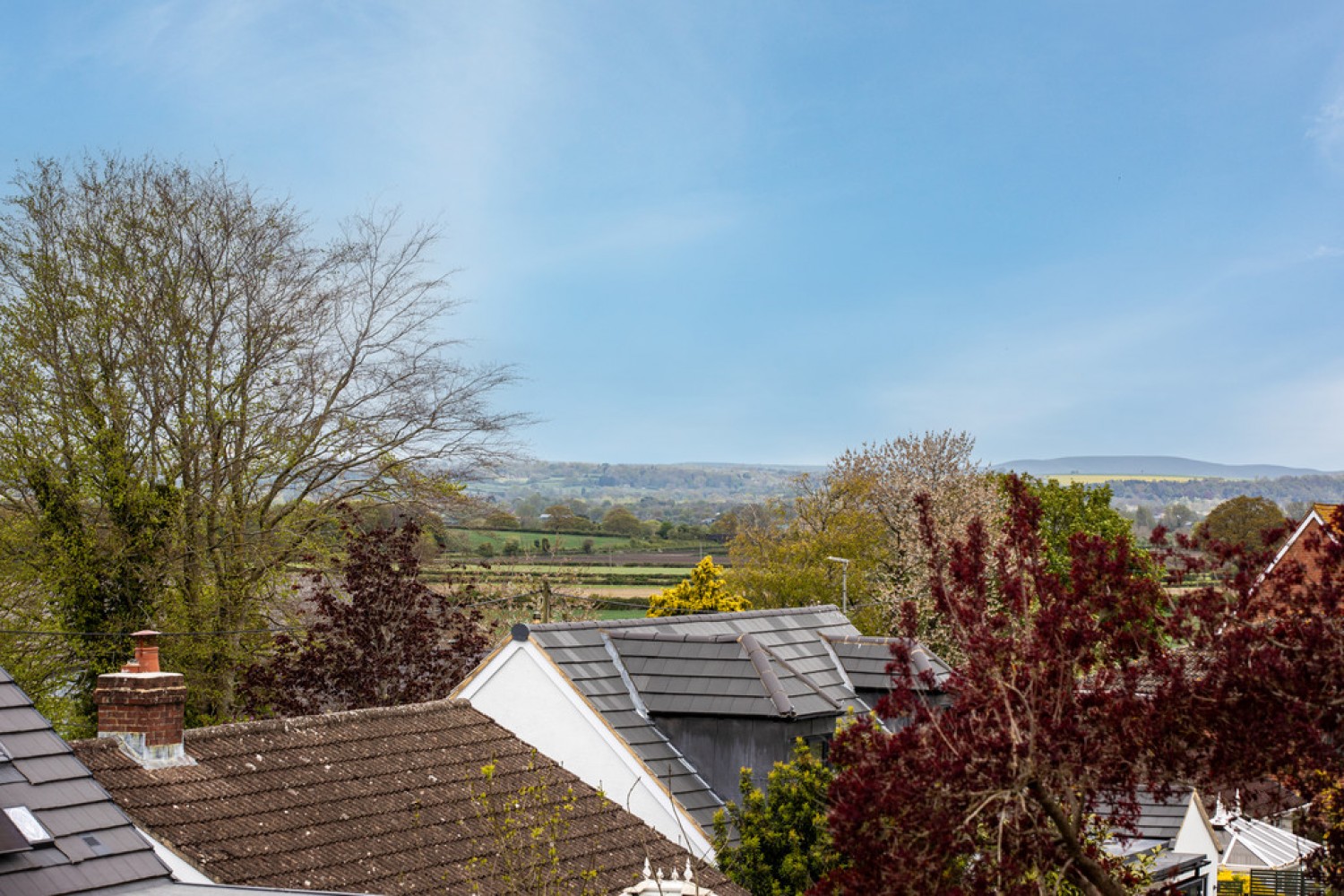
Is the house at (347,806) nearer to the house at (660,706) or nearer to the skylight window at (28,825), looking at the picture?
the house at (660,706)

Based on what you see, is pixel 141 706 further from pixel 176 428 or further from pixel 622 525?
pixel 622 525

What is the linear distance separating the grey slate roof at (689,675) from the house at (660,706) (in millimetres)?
19

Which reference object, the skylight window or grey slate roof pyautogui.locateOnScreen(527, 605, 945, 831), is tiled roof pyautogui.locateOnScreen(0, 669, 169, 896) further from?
grey slate roof pyautogui.locateOnScreen(527, 605, 945, 831)

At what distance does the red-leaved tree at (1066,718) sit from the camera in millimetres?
6312

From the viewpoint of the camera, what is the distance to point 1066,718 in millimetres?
6594

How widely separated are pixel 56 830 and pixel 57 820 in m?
0.10

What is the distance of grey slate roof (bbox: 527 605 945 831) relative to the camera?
17562 millimetres

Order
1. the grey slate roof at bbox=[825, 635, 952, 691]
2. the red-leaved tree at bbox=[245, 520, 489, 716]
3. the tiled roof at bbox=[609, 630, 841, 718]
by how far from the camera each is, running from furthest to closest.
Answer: the red-leaved tree at bbox=[245, 520, 489, 716], the grey slate roof at bbox=[825, 635, 952, 691], the tiled roof at bbox=[609, 630, 841, 718]

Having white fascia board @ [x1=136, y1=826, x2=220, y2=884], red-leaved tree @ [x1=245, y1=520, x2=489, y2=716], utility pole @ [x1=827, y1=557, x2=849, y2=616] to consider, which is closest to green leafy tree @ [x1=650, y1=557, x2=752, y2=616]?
utility pole @ [x1=827, y1=557, x2=849, y2=616]

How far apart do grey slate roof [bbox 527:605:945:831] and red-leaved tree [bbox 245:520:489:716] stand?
9205mm

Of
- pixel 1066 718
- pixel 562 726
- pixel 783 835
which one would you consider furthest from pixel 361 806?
pixel 1066 718

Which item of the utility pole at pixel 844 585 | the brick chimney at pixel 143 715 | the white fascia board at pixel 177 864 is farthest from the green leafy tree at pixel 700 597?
the white fascia board at pixel 177 864

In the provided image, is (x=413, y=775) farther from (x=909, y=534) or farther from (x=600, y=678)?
(x=909, y=534)

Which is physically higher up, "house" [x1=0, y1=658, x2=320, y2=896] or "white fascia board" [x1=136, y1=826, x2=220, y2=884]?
"house" [x1=0, y1=658, x2=320, y2=896]
